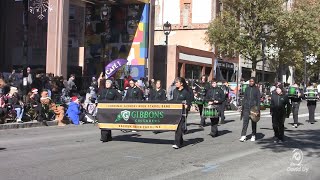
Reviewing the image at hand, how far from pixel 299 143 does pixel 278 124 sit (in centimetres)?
76

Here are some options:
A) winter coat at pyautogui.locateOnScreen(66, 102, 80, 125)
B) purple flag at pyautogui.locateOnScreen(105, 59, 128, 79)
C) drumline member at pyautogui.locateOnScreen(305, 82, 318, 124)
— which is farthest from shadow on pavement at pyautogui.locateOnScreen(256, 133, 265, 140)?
purple flag at pyautogui.locateOnScreen(105, 59, 128, 79)

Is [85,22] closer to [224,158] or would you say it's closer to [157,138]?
[157,138]

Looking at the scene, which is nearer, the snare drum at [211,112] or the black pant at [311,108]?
the snare drum at [211,112]

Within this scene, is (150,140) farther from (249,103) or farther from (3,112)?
(3,112)

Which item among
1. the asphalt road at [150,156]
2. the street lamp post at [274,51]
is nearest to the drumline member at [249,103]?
the asphalt road at [150,156]

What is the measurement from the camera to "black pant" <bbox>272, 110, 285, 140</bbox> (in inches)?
522

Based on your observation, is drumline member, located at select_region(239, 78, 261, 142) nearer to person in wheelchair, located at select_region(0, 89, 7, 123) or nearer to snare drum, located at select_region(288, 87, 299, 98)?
snare drum, located at select_region(288, 87, 299, 98)

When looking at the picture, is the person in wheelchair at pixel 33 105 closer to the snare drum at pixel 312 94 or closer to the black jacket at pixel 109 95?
the black jacket at pixel 109 95

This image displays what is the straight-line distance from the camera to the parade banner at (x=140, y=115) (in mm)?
11922

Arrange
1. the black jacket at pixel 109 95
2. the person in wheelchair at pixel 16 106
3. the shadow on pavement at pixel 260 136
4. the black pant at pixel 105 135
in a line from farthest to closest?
the person in wheelchair at pixel 16 106 < the shadow on pavement at pixel 260 136 < the black jacket at pixel 109 95 < the black pant at pixel 105 135

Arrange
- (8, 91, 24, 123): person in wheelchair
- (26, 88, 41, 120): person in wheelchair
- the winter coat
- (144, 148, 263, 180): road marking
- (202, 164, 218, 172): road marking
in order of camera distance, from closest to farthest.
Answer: (144, 148, 263, 180): road marking < (202, 164, 218, 172): road marking < (8, 91, 24, 123): person in wheelchair < (26, 88, 41, 120): person in wheelchair < the winter coat

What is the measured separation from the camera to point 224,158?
10484 mm

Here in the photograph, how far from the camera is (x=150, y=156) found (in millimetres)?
10586

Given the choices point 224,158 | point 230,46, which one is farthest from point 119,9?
point 224,158
